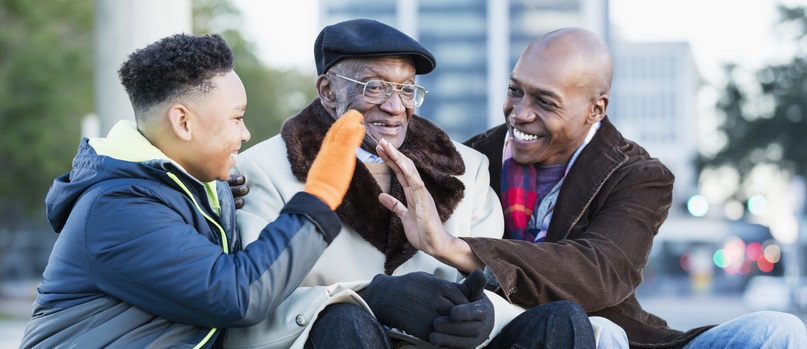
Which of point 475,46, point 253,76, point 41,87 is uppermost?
point 41,87

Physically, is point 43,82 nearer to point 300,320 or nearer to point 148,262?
point 300,320

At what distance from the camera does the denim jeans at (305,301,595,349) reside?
10.7 feet

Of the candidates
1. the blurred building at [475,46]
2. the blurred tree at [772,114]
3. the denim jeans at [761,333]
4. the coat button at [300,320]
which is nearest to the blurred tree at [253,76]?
the blurred tree at [772,114]

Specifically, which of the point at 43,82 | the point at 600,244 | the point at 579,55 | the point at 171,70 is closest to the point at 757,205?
the point at 43,82

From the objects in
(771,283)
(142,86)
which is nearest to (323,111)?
(142,86)

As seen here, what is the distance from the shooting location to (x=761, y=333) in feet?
12.8

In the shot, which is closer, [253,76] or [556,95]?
[556,95]

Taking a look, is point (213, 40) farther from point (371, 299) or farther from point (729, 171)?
point (729, 171)

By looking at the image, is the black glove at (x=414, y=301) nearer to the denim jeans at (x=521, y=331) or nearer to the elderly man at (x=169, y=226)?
the denim jeans at (x=521, y=331)

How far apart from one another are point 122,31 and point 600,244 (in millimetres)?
3686

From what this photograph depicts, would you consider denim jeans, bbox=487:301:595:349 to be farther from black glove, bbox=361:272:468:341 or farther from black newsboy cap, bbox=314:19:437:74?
black newsboy cap, bbox=314:19:437:74

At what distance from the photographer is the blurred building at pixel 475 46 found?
87062mm

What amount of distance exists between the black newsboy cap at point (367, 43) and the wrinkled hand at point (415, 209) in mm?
519

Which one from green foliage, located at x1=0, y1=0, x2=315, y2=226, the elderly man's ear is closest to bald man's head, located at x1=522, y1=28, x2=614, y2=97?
the elderly man's ear
